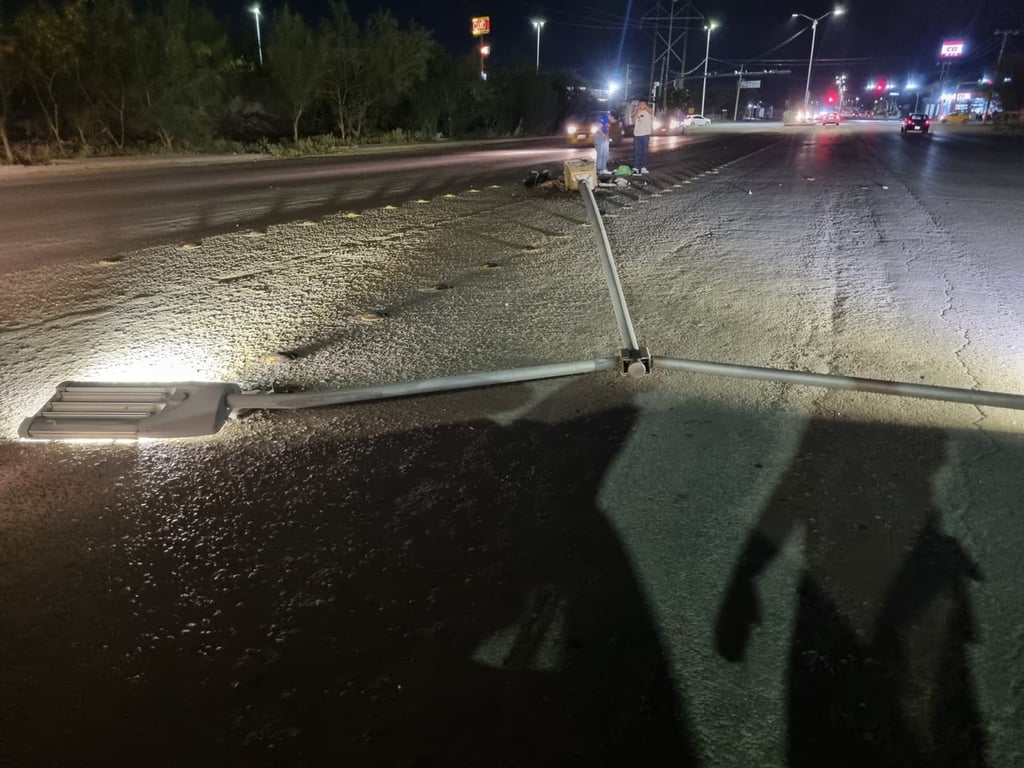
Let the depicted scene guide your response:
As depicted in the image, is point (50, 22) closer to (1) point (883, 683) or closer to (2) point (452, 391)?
(2) point (452, 391)

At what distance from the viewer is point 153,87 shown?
2992cm

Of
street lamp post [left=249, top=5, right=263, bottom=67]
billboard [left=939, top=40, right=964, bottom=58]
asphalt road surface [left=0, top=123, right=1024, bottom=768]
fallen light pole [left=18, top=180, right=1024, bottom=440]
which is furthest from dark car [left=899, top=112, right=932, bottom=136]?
billboard [left=939, top=40, right=964, bottom=58]

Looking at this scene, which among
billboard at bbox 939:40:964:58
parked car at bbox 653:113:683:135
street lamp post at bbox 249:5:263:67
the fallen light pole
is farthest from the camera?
billboard at bbox 939:40:964:58

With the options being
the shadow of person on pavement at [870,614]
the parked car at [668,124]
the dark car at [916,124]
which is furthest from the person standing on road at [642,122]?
the dark car at [916,124]

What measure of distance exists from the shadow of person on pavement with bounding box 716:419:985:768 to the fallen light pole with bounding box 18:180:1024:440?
0.82m

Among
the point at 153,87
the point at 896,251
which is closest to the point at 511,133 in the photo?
the point at 153,87

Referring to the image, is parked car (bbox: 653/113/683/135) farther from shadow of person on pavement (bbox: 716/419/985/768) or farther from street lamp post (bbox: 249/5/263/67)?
shadow of person on pavement (bbox: 716/419/985/768)

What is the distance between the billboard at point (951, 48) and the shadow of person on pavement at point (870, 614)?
13201cm

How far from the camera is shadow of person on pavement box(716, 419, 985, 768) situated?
2475mm

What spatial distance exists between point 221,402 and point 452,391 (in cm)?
159

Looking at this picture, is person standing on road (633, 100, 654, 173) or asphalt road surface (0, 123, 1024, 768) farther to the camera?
person standing on road (633, 100, 654, 173)

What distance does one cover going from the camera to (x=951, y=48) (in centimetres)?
10919

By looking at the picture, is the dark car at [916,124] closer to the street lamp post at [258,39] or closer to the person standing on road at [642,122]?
the person standing on road at [642,122]

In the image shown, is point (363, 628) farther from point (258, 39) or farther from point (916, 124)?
point (916, 124)
